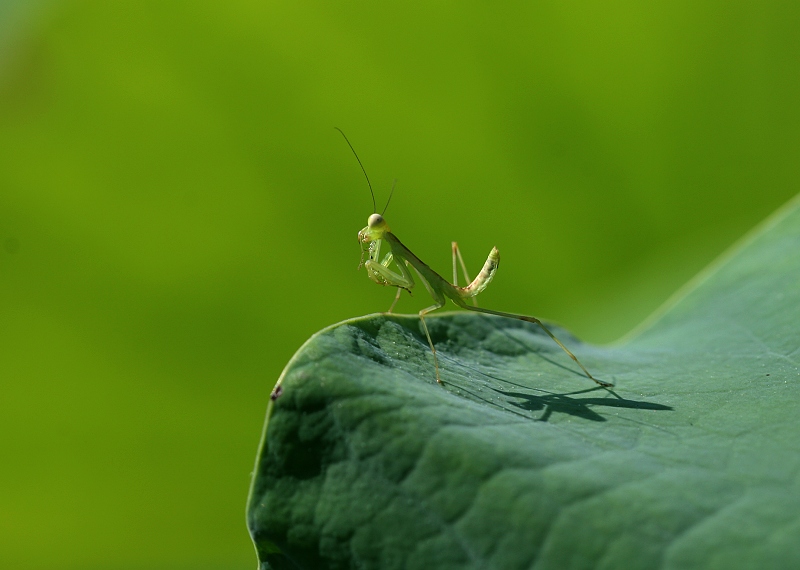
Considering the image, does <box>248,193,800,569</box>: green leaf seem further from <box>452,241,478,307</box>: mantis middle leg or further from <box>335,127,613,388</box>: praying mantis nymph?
<box>452,241,478,307</box>: mantis middle leg

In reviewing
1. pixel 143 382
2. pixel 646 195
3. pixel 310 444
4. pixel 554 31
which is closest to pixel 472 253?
pixel 646 195

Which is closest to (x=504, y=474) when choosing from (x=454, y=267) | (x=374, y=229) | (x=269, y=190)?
(x=374, y=229)

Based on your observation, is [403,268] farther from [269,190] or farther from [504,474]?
[504,474]

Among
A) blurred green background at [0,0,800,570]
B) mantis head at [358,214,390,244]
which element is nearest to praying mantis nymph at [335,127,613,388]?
mantis head at [358,214,390,244]

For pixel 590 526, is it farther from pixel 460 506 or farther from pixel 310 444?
pixel 310 444

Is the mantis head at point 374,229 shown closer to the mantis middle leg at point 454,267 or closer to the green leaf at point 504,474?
the mantis middle leg at point 454,267

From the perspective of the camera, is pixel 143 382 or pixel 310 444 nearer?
pixel 310 444

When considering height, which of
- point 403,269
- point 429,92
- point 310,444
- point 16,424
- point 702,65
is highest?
point 702,65
